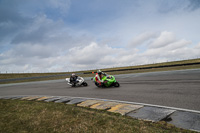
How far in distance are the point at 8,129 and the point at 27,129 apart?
55 centimetres

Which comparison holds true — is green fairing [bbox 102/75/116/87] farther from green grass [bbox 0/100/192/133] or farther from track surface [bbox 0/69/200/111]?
green grass [bbox 0/100/192/133]

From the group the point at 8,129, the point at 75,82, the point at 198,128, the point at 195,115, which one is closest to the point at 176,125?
the point at 198,128

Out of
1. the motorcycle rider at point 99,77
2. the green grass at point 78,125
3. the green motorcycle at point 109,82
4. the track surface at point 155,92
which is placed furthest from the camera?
the motorcycle rider at point 99,77

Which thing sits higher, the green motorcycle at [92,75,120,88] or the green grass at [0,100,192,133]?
the green motorcycle at [92,75,120,88]

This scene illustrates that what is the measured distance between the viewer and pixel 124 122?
12.3 feet

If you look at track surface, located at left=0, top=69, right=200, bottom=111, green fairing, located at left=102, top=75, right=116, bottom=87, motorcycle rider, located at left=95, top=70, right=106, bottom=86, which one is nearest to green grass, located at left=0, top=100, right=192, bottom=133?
track surface, located at left=0, top=69, right=200, bottom=111

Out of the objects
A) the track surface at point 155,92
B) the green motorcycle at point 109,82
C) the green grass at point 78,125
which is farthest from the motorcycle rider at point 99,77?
the green grass at point 78,125

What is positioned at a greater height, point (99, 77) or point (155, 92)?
point (99, 77)

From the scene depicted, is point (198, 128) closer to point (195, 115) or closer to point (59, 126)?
point (195, 115)

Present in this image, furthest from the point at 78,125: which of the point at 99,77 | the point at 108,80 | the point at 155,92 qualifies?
the point at 99,77

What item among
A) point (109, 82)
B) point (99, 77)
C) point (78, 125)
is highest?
point (99, 77)

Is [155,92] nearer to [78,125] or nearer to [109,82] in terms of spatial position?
[109,82]

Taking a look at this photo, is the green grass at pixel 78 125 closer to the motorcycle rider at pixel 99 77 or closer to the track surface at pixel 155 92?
the track surface at pixel 155 92

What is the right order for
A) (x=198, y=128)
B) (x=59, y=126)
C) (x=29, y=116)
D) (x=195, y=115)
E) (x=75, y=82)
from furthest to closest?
(x=75, y=82), (x=29, y=116), (x=195, y=115), (x=59, y=126), (x=198, y=128)
